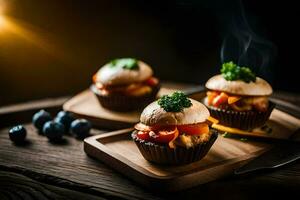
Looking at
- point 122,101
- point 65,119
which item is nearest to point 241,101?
point 122,101

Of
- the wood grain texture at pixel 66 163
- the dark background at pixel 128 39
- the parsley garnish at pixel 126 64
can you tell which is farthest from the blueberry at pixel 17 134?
the dark background at pixel 128 39

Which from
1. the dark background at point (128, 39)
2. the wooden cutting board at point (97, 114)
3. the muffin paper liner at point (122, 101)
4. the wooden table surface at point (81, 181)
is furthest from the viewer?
the dark background at point (128, 39)

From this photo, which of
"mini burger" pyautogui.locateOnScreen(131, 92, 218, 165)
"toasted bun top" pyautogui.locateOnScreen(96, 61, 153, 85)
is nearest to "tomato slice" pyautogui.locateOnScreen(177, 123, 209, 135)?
"mini burger" pyautogui.locateOnScreen(131, 92, 218, 165)

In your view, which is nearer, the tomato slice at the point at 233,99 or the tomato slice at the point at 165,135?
the tomato slice at the point at 165,135

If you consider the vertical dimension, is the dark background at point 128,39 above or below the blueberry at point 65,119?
above

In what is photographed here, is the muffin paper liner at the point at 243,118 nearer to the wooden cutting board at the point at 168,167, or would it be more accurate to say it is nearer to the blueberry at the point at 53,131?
the wooden cutting board at the point at 168,167

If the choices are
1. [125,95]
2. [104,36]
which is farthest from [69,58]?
[125,95]

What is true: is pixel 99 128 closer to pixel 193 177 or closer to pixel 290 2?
pixel 193 177
